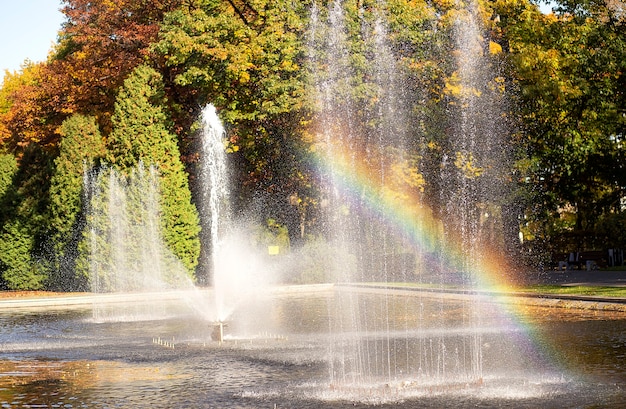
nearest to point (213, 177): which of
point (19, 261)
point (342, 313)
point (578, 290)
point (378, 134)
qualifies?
point (378, 134)

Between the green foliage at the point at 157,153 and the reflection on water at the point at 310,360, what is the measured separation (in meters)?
12.9

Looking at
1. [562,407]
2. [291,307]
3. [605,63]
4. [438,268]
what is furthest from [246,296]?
[562,407]

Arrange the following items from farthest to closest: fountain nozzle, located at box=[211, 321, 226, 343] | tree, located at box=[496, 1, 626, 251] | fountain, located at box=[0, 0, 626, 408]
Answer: tree, located at box=[496, 1, 626, 251]
fountain nozzle, located at box=[211, 321, 226, 343]
fountain, located at box=[0, 0, 626, 408]

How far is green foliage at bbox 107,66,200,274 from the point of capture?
38031 mm

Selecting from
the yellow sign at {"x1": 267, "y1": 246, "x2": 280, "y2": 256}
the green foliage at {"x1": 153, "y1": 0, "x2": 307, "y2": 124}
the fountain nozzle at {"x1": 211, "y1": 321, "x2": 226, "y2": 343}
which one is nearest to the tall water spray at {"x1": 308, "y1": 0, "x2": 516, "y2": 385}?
the green foliage at {"x1": 153, "y1": 0, "x2": 307, "y2": 124}

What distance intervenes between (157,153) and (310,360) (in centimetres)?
2417

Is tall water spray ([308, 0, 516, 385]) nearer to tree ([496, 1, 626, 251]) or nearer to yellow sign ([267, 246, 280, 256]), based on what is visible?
tree ([496, 1, 626, 251])

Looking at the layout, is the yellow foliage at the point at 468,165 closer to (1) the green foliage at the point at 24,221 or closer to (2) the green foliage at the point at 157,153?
(2) the green foliage at the point at 157,153

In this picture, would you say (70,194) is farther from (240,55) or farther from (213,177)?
(240,55)

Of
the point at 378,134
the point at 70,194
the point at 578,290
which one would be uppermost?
the point at 378,134

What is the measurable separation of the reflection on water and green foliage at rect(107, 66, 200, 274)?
12923mm

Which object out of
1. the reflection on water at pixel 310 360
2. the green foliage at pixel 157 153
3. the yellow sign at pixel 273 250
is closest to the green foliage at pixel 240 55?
the green foliage at pixel 157 153

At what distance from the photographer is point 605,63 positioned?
35.7 meters

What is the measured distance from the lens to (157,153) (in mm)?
38281
